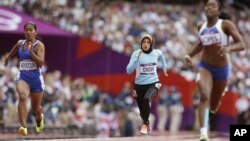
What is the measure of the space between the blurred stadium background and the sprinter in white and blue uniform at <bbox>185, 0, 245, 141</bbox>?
9.29m

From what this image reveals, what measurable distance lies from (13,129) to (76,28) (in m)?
7.91

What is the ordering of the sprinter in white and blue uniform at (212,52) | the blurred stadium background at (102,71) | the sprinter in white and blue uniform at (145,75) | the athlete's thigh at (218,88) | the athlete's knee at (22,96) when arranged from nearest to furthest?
the sprinter in white and blue uniform at (212,52), the athlete's thigh at (218,88), the athlete's knee at (22,96), the sprinter in white and blue uniform at (145,75), the blurred stadium background at (102,71)

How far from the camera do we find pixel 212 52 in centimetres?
1245

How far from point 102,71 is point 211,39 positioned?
15.6 metres

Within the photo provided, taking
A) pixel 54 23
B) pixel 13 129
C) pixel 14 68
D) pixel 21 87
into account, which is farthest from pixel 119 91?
pixel 21 87

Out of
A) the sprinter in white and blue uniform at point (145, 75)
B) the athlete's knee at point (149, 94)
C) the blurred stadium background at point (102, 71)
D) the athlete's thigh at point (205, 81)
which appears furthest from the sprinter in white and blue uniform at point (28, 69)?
the blurred stadium background at point (102, 71)

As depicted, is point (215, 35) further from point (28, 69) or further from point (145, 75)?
point (28, 69)

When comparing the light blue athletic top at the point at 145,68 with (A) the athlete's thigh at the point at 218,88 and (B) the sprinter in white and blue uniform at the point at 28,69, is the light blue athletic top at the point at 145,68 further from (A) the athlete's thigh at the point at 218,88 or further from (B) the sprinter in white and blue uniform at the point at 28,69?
(A) the athlete's thigh at the point at 218,88

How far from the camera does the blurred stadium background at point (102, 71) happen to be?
23.2m

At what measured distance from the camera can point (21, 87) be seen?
13773mm

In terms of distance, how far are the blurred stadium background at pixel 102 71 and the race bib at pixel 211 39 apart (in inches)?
375

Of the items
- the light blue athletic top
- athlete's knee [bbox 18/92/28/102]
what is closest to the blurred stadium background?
the light blue athletic top

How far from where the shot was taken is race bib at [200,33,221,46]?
12258 millimetres

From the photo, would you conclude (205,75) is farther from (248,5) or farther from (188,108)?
(248,5)
